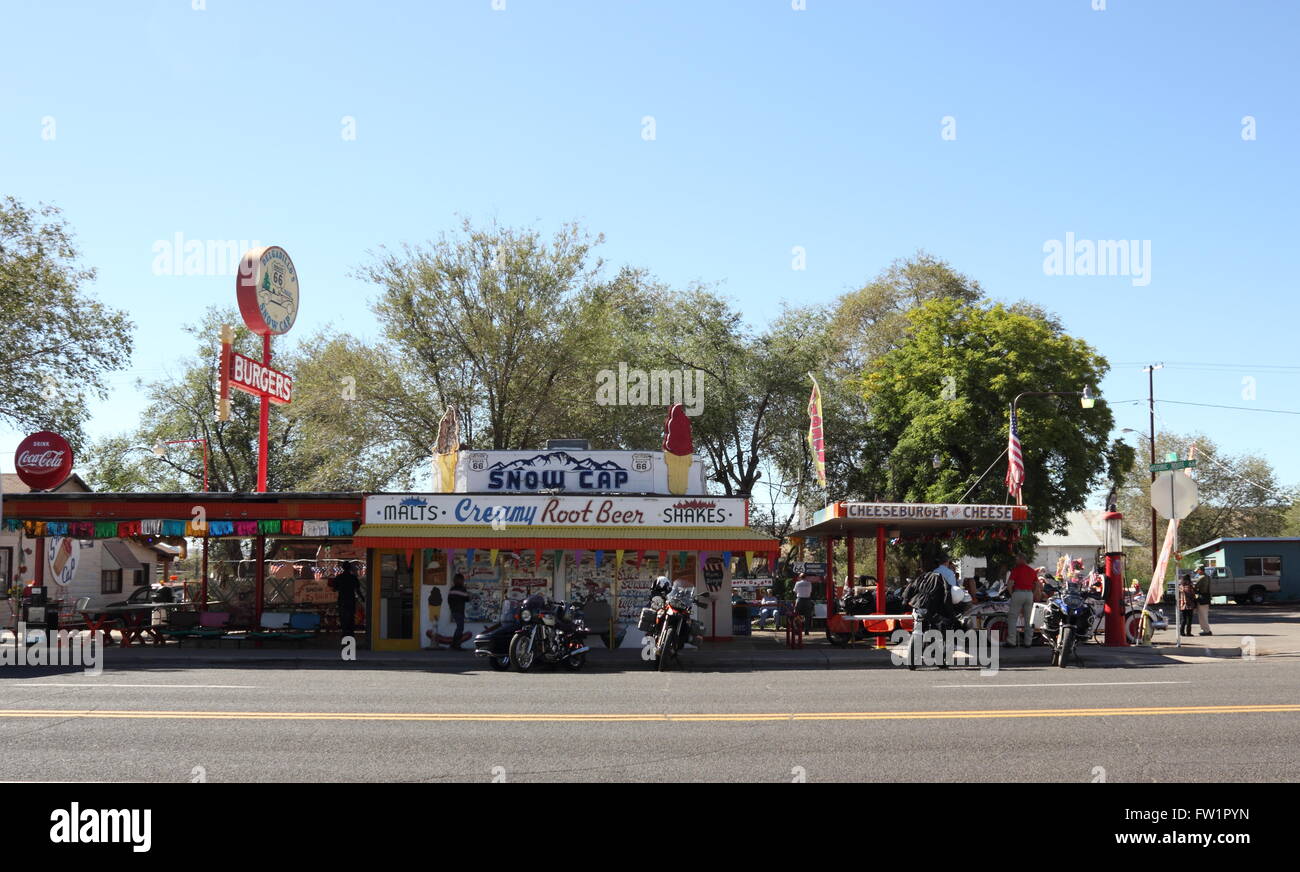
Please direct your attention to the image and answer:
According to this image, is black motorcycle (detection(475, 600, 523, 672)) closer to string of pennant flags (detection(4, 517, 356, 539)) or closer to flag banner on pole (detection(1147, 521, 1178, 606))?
string of pennant flags (detection(4, 517, 356, 539))

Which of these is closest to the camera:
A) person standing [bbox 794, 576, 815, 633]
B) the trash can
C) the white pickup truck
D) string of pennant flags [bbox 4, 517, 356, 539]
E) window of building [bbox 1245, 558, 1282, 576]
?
string of pennant flags [bbox 4, 517, 356, 539]

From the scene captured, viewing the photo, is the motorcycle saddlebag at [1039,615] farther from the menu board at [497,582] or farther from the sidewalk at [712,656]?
the menu board at [497,582]

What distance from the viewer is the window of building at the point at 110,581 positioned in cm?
4498

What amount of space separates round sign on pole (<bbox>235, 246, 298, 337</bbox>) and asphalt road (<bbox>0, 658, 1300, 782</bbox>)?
12.0 meters

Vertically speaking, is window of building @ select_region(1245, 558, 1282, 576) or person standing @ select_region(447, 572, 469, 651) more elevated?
person standing @ select_region(447, 572, 469, 651)

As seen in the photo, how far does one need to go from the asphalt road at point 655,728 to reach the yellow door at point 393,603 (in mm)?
6049

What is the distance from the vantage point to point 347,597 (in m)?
21.9

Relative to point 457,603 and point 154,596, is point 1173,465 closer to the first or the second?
point 457,603

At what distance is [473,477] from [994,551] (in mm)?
24710

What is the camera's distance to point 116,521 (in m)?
22.5

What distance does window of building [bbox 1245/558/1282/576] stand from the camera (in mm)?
48406

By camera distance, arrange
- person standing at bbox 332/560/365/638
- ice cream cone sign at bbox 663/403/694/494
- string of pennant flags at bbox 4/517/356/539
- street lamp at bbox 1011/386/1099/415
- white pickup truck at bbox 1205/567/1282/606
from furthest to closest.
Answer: white pickup truck at bbox 1205/567/1282/606, street lamp at bbox 1011/386/1099/415, ice cream cone sign at bbox 663/403/694/494, string of pennant flags at bbox 4/517/356/539, person standing at bbox 332/560/365/638

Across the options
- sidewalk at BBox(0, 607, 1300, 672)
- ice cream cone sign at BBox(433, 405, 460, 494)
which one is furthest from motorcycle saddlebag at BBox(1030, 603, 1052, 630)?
ice cream cone sign at BBox(433, 405, 460, 494)
